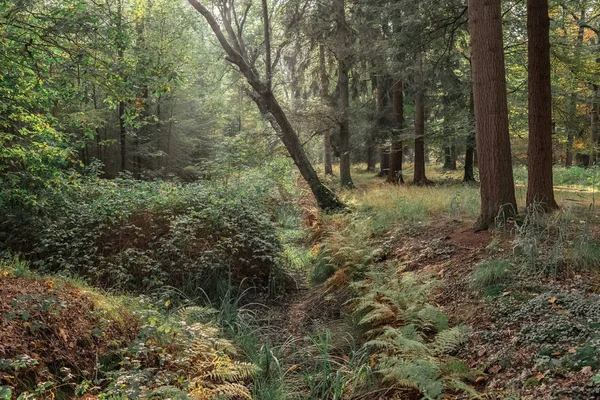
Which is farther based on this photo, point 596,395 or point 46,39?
point 46,39

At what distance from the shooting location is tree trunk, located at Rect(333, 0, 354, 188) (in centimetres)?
1633

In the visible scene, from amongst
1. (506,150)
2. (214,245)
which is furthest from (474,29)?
(214,245)

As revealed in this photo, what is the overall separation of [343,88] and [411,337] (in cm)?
1531

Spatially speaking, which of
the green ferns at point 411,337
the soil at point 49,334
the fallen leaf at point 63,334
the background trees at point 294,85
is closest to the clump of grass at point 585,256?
the green ferns at point 411,337

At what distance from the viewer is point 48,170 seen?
6.57 meters

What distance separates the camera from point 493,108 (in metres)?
6.44

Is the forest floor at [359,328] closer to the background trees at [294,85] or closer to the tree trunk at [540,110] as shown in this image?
the tree trunk at [540,110]

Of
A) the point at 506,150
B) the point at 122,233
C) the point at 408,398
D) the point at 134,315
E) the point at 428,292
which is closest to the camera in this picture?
the point at 408,398

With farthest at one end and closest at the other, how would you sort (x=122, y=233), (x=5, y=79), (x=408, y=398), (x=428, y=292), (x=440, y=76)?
(x=440, y=76) → (x=122, y=233) → (x=5, y=79) → (x=428, y=292) → (x=408, y=398)

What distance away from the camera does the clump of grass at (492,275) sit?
4.76 metres

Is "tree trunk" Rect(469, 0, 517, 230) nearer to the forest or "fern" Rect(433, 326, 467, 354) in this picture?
the forest

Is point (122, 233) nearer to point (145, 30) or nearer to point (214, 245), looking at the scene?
point (214, 245)

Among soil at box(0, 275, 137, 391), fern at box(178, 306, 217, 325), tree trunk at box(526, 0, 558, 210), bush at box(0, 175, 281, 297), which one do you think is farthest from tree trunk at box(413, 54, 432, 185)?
soil at box(0, 275, 137, 391)

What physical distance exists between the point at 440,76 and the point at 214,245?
10695 millimetres
